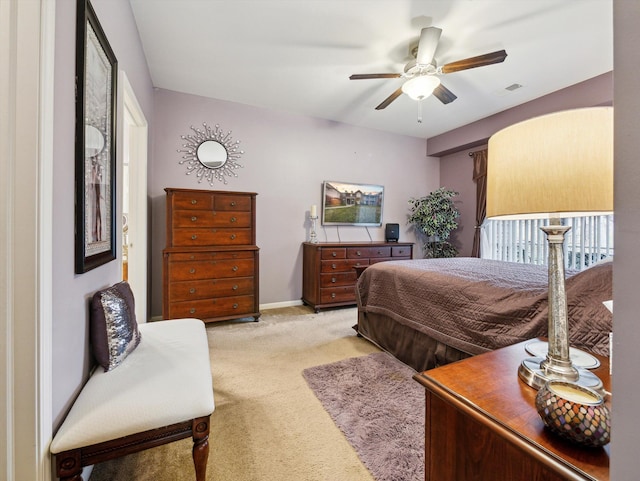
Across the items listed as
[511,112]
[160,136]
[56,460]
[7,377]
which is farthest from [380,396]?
[511,112]

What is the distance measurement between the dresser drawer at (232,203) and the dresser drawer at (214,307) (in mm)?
1002

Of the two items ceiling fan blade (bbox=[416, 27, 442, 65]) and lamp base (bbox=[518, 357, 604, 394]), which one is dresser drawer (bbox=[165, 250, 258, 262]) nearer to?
ceiling fan blade (bbox=[416, 27, 442, 65])

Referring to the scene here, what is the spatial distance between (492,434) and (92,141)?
1810 mm

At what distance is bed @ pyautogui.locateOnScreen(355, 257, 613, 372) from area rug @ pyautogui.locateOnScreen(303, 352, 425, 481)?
27 cm

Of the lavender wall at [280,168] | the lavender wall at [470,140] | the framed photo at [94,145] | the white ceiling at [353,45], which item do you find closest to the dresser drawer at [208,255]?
the lavender wall at [280,168]

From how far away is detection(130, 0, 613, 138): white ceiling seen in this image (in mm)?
2053

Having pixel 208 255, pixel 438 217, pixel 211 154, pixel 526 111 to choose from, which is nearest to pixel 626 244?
pixel 208 255

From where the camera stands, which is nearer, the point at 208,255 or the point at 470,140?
the point at 208,255

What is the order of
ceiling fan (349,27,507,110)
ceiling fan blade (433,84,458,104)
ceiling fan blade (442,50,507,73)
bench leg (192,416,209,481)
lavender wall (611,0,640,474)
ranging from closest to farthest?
lavender wall (611,0,640,474) < bench leg (192,416,209,481) < ceiling fan blade (442,50,507,73) < ceiling fan (349,27,507,110) < ceiling fan blade (433,84,458,104)

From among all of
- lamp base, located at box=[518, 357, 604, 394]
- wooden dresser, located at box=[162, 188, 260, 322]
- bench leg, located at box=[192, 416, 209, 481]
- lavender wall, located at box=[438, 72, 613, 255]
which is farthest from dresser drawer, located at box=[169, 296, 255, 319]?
lavender wall, located at box=[438, 72, 613, 255]

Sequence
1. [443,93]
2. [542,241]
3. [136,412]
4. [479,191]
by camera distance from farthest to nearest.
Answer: [479,191], [542,241], [443,93], [136,412]

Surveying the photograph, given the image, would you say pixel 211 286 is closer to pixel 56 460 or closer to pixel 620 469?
pixel 56 460

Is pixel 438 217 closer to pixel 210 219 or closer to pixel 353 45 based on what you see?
pixel 353 45

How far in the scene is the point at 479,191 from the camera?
170 inches
